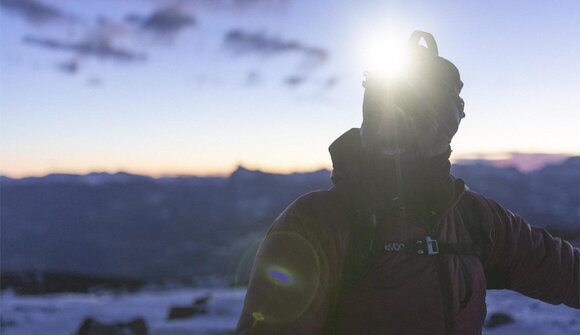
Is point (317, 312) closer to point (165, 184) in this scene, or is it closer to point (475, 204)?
point (475, 204)

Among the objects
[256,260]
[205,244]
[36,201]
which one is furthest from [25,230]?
[256,260]

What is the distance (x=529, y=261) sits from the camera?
2180mm

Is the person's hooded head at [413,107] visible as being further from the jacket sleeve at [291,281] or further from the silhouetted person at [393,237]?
the jacket sleeve at [291,281]

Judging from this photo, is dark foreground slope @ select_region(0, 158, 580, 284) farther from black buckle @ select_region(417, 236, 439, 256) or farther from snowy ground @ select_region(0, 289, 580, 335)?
black buckle @ select_region(417, 236, 439, 256)

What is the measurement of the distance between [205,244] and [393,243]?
3970 inches

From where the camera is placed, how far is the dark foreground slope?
88.3 m

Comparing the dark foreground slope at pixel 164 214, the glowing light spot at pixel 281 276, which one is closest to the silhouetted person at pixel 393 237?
the glowing light spot at pixel 281 276

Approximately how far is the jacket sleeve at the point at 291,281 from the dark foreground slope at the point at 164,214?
68759 mm

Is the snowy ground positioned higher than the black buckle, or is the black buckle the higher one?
the black buckle

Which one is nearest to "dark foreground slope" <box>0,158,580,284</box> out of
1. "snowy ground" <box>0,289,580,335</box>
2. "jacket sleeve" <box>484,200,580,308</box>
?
"snowy ground" <box>0,289,580,335</box>

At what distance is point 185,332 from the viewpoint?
396 inches

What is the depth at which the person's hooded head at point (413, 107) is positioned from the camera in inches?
73.6

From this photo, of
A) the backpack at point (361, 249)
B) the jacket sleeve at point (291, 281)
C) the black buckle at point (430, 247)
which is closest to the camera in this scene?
the jacket sleeve at point (291, 281)

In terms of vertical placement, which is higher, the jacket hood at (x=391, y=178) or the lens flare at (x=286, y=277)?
the jacket hood at (x=391, y=178)
